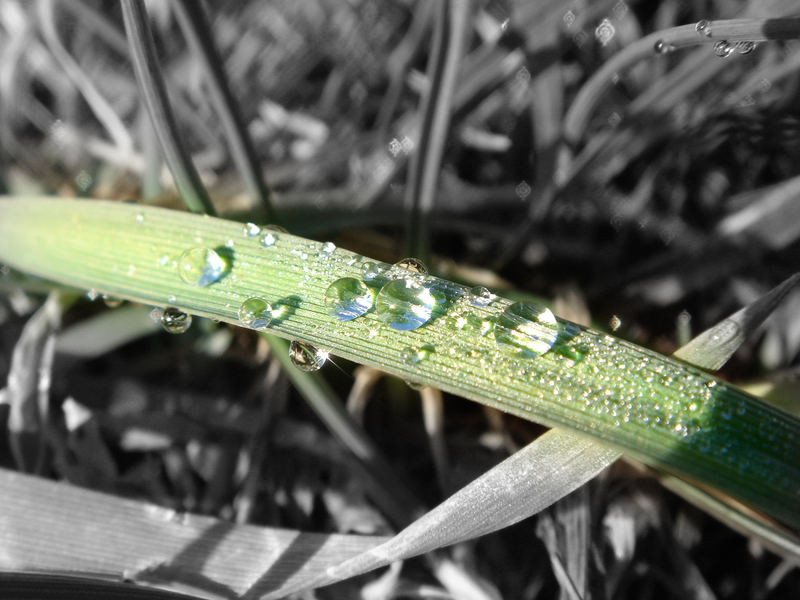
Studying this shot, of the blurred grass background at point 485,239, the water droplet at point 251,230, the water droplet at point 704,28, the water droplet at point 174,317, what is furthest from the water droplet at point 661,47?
the water droplet at point 174,317

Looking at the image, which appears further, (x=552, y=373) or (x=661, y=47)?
(x=661, y=47)

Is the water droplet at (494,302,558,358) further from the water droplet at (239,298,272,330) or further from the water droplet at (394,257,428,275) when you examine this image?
the water droplet at (239,298,272,330)

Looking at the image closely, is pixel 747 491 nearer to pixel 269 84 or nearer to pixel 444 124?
pixel 444 124

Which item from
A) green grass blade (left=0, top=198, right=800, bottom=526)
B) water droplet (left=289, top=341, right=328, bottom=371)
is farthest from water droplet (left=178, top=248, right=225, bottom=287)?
water droplet (left=289, top=341, right=328, bottom=371)

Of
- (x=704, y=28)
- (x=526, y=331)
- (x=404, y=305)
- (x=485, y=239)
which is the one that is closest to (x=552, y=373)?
(x=526, y=331)

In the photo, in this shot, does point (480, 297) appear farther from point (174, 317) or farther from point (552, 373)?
point (174, 317)

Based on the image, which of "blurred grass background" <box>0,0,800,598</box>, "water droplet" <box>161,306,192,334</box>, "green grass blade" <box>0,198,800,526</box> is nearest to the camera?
"green grass blade" <box>0,198,800,526</box>

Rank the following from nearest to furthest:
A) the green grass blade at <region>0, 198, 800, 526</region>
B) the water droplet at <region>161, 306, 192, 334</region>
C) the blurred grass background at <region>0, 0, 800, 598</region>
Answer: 1. the green grass blade at <region>0, 198, 800, 526</region>
2. the water droplet at <region>161, 306, 192, 334</region>
3. the blurred grass background at <region>0, 0, 800, 598</region>
